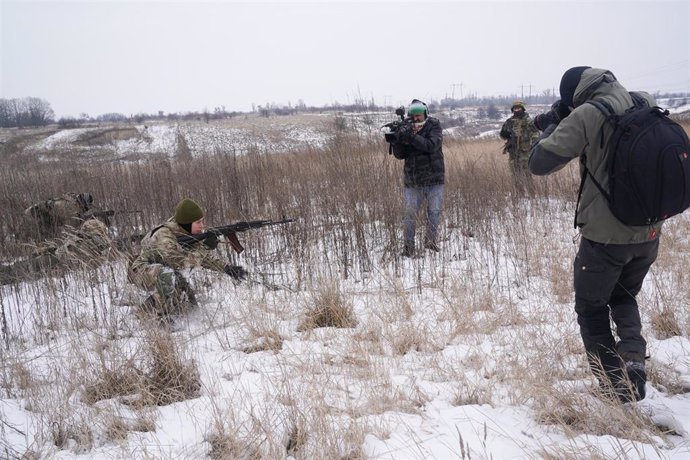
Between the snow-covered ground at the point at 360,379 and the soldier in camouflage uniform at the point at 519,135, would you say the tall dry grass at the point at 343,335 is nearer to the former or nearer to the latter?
the snow-covered ground at the point at 360,379

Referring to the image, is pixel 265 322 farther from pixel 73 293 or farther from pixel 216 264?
pixel 73 293

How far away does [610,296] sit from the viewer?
78.5 inches

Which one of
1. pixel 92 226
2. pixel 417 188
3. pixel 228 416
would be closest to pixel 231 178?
pixel 92 226

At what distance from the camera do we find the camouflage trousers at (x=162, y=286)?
325cm

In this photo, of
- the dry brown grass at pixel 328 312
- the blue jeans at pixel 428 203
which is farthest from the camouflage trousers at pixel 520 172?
the dry brown grass at pixel 328 312

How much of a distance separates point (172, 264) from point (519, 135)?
5755 mm

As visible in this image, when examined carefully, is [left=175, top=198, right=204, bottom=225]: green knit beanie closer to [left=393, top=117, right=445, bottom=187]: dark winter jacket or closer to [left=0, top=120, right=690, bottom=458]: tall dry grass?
[left=0, top=120, right=690, bottom=458]: tall dry grass

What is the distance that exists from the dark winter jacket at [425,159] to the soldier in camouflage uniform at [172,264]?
2112 millimetres

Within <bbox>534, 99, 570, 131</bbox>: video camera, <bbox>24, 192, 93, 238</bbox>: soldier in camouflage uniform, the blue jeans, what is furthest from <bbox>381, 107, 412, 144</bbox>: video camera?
<bbox>24, 192, 93, 238</bbox>: soldier in camouflage uniform

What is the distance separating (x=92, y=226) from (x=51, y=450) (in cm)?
252

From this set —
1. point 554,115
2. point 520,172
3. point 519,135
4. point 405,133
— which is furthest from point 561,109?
point 519,135

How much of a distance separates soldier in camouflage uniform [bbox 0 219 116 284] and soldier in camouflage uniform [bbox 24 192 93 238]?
3.32 ft

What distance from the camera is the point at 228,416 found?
78.5 inches

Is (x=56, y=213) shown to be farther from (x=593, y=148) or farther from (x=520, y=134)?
(x=520, y=134)
